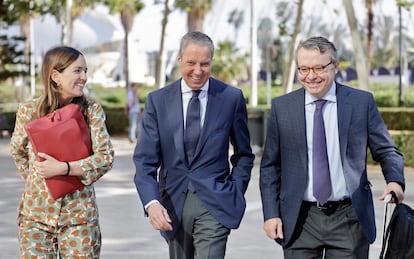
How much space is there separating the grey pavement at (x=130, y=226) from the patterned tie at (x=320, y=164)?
3802 millimetres

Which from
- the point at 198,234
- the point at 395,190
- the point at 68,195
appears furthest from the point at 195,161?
the point at 395,190

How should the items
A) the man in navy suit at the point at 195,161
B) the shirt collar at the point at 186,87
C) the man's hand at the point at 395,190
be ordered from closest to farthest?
the man's hand at the point at 395,190 < the man in navy suit at the point at 195,161 < the shirt collar at the point at 186,87

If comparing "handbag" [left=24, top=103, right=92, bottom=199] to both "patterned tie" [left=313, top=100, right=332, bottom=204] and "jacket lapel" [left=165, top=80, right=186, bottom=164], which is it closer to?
"jacket lapel" [left=165, top=80, right=186, bottom=164]

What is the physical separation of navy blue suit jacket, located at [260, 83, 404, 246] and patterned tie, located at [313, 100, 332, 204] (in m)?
0.05

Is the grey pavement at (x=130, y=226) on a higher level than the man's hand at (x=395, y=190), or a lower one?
lower

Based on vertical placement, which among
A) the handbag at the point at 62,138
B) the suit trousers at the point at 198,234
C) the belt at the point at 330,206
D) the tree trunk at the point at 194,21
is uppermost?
the tree trunk at the point at 194,21

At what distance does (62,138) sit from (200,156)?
73 centimetres

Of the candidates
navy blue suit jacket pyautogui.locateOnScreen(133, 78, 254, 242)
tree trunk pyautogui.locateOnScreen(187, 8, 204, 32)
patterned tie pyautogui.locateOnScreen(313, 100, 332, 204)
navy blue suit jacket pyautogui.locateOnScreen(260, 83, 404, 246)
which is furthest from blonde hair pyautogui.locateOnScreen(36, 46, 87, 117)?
tree trunk pyautogui.locateOnScreen(187, 8, 204, 32)

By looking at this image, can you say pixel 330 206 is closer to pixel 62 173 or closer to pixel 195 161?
pixel 195 161

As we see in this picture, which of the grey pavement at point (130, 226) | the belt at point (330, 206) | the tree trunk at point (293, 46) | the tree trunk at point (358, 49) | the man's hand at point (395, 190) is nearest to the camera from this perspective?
the man's hand at point (395, 190)

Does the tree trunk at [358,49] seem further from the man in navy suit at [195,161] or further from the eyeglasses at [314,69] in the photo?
the eyeglasses at [314,69]

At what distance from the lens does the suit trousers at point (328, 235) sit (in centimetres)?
417

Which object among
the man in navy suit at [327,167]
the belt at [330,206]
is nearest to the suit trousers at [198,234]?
the man in navy suit at [327,167]

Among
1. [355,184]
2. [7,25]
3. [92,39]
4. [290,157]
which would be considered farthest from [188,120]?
[92,39]
